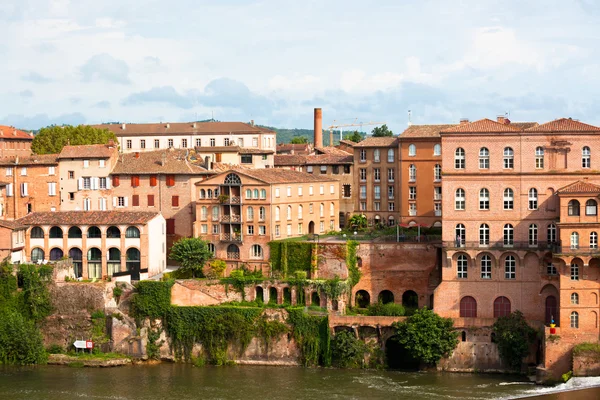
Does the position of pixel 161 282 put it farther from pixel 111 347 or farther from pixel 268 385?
pixel 268 385

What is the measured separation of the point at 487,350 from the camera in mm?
70875

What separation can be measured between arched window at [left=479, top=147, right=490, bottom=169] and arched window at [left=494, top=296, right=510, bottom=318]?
7910 millimetres

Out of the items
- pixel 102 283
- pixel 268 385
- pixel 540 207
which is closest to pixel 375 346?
pixel 268 385

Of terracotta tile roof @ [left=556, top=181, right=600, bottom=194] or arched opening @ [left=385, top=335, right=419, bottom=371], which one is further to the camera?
arched opening @ [left=385, top=335, right=419, bottom=371]

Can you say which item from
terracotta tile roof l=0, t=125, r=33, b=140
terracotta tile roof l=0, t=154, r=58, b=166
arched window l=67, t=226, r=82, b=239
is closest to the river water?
arched window l=67, t=226, r=82, b=239

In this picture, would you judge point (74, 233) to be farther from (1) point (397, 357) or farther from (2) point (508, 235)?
(2) point (508, 235)

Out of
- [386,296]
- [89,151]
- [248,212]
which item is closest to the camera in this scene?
[386,296]

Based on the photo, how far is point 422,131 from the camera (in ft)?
301

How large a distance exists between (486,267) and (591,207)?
756 centimetres

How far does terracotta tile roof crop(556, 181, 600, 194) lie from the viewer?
6875 cm

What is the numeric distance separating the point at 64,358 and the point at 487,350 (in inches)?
1011

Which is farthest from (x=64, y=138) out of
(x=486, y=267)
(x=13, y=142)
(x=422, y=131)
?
(x=486, y=267)

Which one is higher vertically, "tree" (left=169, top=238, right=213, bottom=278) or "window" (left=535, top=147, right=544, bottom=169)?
"window" (left=535, top=147, right=544, bottom=169)

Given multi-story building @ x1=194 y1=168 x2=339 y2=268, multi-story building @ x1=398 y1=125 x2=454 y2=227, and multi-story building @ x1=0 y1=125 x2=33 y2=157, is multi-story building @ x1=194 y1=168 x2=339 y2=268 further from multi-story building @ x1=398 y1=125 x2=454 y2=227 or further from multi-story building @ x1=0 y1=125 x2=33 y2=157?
multi-story building @ x1=0 y1=125 x2=33 y2=157
